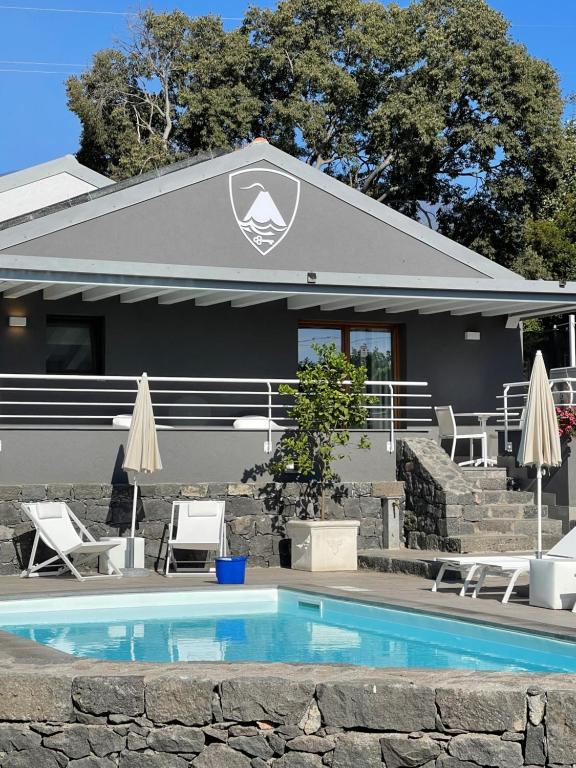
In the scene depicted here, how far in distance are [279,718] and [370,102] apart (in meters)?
30.7

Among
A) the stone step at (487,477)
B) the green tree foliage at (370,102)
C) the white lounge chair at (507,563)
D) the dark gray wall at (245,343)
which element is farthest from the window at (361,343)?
the green tree foliage at (370,102)

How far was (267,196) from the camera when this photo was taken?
17703 millimetres

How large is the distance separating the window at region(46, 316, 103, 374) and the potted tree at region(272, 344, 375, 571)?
3491mm

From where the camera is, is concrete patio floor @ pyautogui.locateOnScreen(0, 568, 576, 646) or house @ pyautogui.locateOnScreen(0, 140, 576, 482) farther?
house @ pyautogui.locateOnScreen(0, 140, 576, 482)

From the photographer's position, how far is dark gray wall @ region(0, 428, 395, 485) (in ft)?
47.6

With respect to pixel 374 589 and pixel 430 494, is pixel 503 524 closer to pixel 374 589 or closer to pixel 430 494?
pixel 430 494

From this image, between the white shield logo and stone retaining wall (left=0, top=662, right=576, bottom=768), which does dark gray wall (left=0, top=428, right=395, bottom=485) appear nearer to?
the white shield logo

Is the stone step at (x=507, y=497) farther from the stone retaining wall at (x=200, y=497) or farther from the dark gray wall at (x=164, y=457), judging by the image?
the dark gray wall at (x=164, y=457)

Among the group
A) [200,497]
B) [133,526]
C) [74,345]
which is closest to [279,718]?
[133,526]

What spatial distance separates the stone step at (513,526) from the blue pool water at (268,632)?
3824 millimetres

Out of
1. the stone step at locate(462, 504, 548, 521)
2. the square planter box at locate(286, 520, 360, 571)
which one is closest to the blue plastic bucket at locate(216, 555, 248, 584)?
the square planter box at locate(286, 520, 360, 571)

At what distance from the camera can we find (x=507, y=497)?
→ 15.6 m

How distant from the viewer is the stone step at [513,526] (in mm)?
14961

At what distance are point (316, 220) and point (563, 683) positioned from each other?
505 inches
